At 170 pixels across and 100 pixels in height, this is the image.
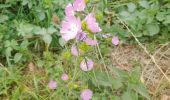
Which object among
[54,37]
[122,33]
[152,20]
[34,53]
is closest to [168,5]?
[152,20]

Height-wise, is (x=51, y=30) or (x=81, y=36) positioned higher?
(x=81, y=36)

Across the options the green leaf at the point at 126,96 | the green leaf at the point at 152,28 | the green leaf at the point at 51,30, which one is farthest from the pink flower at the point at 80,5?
the green leaf at the point at 152,28

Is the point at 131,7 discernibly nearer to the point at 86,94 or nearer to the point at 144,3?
the point at 144,3

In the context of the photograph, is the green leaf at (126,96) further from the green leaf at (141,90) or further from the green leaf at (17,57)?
the green leaf at (17,57)

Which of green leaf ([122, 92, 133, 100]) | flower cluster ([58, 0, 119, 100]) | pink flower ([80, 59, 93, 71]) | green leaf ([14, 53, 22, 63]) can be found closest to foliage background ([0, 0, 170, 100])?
green leaf ([14, 53, 22, 63])

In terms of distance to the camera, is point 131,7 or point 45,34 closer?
point 45,34

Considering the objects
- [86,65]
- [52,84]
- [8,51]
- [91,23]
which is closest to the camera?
[91,23]

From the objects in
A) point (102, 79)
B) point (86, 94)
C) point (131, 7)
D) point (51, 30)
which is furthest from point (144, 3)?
point (86, 94)

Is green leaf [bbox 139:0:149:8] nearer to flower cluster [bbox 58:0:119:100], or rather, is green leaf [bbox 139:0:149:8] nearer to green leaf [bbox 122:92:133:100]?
green leaf [bbox 122:92:133:100]

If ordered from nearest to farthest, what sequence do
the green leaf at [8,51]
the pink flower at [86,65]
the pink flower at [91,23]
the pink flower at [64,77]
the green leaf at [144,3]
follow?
the pink flower at [91,23], the pink flower at [86,65], the pink flower at [64,77], the green leaf at [8,51], the green leaf at [144,3]
